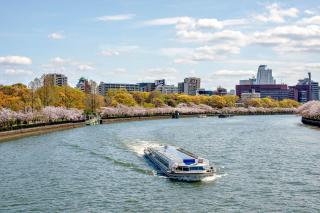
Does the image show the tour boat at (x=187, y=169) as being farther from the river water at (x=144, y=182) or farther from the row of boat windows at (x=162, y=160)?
the river water at (x=144, y=182)

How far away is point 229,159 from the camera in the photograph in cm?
5081

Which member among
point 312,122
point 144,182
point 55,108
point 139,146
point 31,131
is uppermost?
point 55,108

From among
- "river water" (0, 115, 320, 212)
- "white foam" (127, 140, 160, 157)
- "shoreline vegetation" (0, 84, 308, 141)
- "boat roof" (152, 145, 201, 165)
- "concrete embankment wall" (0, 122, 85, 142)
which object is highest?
"shoreline vegetation" (0, 84, 308, 141)

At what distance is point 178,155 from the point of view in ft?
152

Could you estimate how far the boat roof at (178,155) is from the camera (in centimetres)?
3978

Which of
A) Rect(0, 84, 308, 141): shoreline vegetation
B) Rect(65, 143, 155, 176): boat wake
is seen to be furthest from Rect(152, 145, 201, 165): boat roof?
Rect(0, 84, 308, 141): shoreline vegetation

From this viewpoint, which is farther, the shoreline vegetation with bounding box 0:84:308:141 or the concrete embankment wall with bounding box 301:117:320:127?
the concrete embankment wall with bounding box 301:117:320:127

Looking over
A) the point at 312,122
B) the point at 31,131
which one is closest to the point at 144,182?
the point at 31,131

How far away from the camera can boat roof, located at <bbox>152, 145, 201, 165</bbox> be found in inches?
1566

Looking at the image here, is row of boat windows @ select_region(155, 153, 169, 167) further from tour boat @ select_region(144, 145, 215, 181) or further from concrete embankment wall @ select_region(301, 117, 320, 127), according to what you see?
concrete embankment wall @ select_region(301, 117, 320, 127)

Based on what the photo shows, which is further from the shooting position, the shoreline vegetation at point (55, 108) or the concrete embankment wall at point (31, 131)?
the shoreline vegetation at point (55, 108)

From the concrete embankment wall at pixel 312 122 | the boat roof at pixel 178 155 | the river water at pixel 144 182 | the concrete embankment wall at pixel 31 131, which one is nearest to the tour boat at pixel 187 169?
the boat roof at pixel 178 155

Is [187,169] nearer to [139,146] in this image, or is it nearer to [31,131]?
[139,146]

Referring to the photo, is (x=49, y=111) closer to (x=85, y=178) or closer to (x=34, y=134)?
(x=34, y=134)
